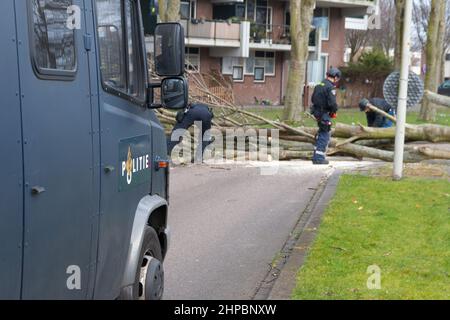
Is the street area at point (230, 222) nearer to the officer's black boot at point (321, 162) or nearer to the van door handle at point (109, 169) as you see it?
the officer's black boot at point (321, 162)

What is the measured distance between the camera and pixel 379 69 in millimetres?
49219

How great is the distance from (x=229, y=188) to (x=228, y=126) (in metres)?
3.63

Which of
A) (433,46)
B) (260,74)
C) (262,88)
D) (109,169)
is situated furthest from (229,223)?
(260,74)

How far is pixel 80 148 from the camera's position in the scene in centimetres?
366

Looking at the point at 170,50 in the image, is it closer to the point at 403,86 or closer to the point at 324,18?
the point at 403,86

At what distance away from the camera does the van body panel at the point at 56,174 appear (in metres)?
3.18

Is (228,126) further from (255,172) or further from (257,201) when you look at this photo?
(257,201)

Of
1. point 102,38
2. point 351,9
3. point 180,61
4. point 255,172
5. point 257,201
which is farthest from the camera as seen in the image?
point 351,9

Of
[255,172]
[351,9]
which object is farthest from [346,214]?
[351,9]

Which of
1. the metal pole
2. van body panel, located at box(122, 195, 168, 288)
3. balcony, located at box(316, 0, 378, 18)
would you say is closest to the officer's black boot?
the metal pole

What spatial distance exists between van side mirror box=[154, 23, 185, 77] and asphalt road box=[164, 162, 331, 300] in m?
2.15

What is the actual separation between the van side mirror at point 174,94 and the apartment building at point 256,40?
114 feet

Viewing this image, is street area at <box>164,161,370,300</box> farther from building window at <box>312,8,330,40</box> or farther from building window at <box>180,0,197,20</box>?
building window at <box>312,8,330,40</box>

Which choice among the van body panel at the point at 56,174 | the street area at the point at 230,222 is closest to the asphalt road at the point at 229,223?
the street area at the point at 230,222
